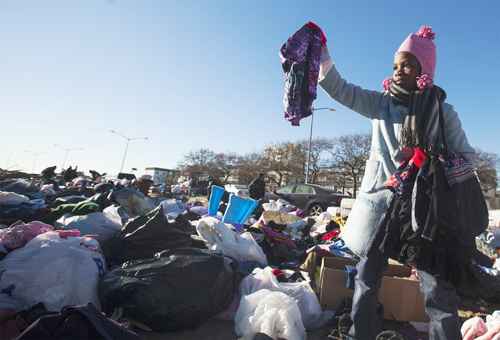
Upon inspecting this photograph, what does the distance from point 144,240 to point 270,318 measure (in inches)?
52.2

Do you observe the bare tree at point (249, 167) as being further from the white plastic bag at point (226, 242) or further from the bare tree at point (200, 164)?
the white plastic bag at point (226, 242)

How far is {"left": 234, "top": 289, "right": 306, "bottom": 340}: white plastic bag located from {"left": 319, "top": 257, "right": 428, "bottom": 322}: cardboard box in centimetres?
66

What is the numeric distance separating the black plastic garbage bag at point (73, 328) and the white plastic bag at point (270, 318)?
80 centimetres

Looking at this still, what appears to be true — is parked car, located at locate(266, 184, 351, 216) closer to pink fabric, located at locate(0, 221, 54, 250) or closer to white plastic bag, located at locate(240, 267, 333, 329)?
white plastic bag, located at locate(240, 267, 333, 329)

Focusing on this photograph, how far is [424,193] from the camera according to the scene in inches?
52.7

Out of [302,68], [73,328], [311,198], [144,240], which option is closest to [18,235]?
[144,240]

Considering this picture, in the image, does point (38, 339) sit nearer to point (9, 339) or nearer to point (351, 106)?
point (9, 339)

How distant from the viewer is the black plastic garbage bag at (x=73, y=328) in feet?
3.93

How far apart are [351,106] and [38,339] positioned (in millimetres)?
1810

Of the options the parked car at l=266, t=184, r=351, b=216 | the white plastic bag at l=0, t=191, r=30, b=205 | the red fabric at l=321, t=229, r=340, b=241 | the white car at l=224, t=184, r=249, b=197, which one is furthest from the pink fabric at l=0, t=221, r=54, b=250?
the parked car at l=266, t=184, r=351, b=216

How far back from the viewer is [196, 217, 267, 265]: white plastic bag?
9.46 feet

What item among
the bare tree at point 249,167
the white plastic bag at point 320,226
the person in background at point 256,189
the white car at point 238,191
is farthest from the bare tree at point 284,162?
the white plastic bag at point 320,226

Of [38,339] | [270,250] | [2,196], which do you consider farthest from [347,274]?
[2,196]

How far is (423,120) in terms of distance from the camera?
1450 millimetres
